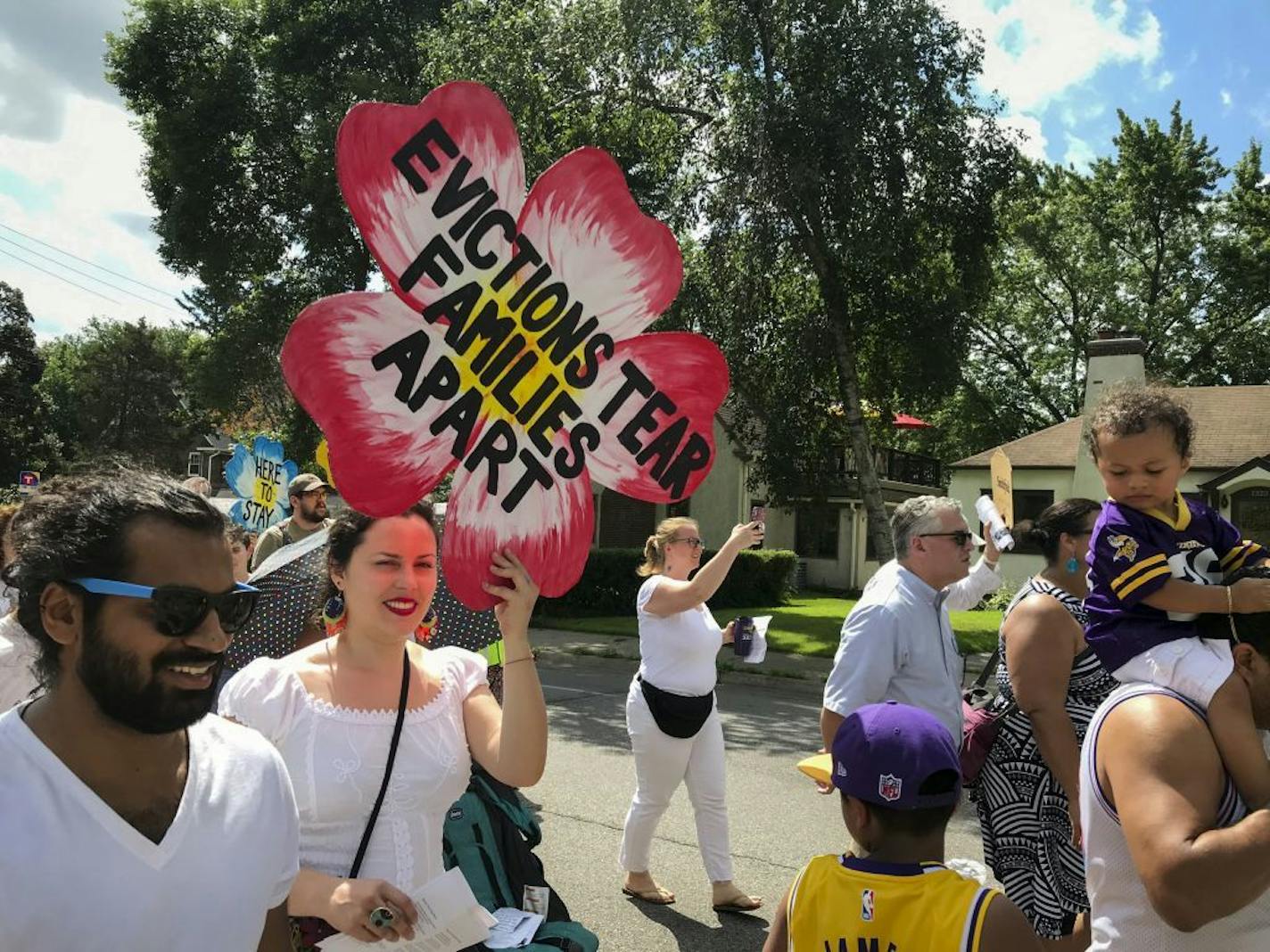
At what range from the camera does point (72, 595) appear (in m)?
1.48

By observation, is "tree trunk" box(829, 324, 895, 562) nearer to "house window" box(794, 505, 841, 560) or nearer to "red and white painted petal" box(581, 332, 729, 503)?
"red and white painted petal" box(581, 332, 729, 503)

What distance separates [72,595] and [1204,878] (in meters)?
1.71

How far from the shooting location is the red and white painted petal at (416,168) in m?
1.85

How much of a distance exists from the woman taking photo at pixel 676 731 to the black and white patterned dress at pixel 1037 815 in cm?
176

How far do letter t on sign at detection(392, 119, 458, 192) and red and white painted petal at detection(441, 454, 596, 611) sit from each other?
0.55 m

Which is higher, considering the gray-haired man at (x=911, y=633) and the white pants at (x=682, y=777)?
the gray-haired man at (x=911, y=633)

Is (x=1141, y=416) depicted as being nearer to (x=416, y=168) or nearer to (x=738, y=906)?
(x=416, y=168)

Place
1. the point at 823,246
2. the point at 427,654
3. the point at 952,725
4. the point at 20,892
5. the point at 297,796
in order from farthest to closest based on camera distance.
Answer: the point at 823,246, the point at 952,725, the point at 427,654, the point at 297,796, the point at 20,892

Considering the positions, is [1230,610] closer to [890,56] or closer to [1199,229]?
[890,56]

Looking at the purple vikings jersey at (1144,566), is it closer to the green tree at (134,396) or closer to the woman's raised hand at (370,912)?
the woman's raised hand at (370,912)

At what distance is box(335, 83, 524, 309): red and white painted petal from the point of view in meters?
1.85

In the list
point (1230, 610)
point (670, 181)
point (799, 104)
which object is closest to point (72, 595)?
point (1230, 610)

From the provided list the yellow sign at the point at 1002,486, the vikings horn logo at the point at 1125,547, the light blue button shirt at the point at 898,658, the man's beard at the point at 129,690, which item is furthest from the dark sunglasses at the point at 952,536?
the man's beard at the point at 129,690

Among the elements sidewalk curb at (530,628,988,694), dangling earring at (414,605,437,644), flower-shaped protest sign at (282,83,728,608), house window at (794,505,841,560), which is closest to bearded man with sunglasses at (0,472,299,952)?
flower-shaped protest sign at (282,83,728,608)
